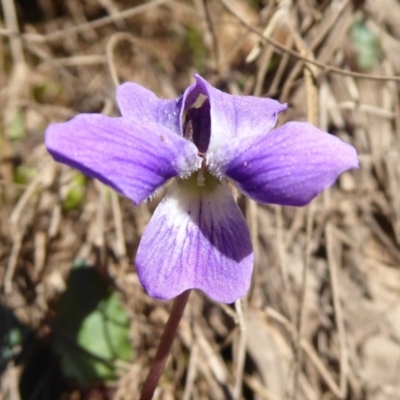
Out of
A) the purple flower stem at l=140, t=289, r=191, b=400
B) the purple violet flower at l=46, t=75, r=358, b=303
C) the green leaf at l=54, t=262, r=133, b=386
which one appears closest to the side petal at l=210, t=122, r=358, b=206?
the purple violet flower at l=46, t=75, r=358, b=303

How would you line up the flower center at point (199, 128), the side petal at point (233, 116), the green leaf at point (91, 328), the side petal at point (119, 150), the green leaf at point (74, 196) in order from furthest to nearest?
the green leaf at point (74, 196) < the green leaf at point (91, 328) < the flower center at point (199, 128) < the side petal at point (233, 116) < the side petal at point (119, 150)

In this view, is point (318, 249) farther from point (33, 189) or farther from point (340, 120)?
point (33, 189)

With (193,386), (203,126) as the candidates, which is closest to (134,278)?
(193,386)

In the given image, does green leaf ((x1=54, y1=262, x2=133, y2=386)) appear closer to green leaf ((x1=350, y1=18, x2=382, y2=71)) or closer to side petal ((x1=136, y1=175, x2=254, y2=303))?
side petal ((x1=136, y1=175, x2=254, y2=303))

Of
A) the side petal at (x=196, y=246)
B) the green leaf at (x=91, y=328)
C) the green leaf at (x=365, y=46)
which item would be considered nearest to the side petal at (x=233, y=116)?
the side petal at (x=196, y=246)

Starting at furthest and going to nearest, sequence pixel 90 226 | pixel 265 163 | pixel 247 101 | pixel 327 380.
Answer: pixel 90 226
pixel 327 380
pixel 247 101
pixel 265 163

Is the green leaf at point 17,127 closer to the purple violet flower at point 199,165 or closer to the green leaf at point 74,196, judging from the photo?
the green leaf at point 74,196
